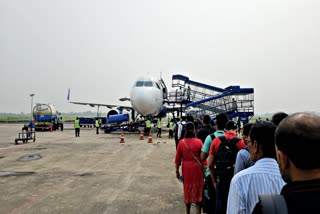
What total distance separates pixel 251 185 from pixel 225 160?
5.73 feet

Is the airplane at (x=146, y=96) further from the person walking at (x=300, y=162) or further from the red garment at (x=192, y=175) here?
the person walking at (x=300, y=162)

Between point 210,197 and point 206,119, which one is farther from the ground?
point 206,119

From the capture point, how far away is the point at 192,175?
17.1ft

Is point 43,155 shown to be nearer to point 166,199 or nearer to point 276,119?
point 166,199

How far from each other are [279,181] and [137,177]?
22.0 ft

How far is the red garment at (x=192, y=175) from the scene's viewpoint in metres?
5.18

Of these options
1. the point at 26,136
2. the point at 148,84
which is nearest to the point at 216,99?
the point at 148,84

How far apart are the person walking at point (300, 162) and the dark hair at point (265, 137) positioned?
1042 millimetres

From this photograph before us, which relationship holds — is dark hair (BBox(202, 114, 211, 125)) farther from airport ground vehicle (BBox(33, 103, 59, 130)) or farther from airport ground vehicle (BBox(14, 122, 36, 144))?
airport ground vehicle (BBox(33, 103, 59, 130))

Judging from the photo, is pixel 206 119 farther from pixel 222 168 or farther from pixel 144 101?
pixel 144 101

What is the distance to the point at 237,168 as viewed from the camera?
3.52 meters

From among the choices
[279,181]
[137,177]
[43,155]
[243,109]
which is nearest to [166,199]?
[137,177]

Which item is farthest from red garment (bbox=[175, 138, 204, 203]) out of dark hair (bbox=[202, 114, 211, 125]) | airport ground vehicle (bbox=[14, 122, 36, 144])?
airport ground vehicle (bbox=[14, 122, 36, 144])

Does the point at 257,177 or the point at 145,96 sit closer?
the point at 257,177
